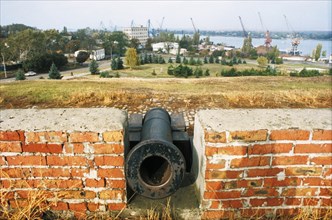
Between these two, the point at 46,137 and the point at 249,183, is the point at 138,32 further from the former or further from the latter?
the point at 249,183

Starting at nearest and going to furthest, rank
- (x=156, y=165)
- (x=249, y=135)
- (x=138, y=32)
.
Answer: (x=249, y=135) → (x=156, y=165) → (x=138, y=32)

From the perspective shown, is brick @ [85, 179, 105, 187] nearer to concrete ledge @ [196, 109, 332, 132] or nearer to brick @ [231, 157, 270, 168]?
concrete ledge @ [196, 109, 332, 132]

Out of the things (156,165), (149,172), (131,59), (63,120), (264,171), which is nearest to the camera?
(264,171)

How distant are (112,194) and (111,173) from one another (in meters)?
0.19

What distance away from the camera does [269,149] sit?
1.79 m

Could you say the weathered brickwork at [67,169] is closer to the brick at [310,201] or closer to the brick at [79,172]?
the brick at [79,172]

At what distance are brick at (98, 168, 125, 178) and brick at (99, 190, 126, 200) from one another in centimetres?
14

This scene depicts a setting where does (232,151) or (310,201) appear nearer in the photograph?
(232,151)

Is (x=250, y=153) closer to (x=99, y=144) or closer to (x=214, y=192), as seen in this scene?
(x=214, y=192)

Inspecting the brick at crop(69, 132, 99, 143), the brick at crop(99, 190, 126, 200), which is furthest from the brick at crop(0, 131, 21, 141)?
the brick at crop(99, 190, 126, 200)

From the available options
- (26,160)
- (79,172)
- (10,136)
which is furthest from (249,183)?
(10,136)

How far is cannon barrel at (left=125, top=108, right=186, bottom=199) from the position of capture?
1.82 meters

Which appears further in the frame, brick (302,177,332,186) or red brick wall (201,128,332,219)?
brick (302,177,332,186)

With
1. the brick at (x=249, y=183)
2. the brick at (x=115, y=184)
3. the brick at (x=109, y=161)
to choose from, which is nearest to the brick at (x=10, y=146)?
the brick at (x=109, y=161)
